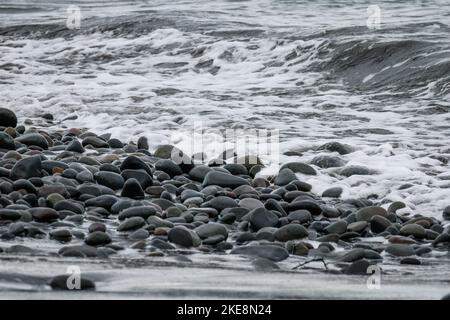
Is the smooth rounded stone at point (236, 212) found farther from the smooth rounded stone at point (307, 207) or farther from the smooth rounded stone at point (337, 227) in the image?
the smooth rounded stone at point (337, 227)

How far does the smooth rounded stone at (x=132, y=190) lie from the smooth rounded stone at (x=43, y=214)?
67 cm

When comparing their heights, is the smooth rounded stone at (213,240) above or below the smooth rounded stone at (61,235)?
below

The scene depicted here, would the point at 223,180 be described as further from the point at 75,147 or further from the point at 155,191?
the point at 75,147

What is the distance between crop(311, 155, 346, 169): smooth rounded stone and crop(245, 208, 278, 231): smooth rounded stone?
4.64ft

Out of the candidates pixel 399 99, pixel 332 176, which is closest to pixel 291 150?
pixel 332 176

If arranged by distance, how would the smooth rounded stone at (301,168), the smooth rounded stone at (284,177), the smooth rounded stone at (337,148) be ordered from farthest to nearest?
the smooth rounded stone at (337,148), the smooth rounded stone at (301,168), the smooth rounded stone at (284,177)

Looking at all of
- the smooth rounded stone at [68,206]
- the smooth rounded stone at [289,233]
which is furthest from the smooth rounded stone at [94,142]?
the smooth rounded stone at [289,233]

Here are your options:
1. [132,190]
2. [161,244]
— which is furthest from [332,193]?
[161,244]

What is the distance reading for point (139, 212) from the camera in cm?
464

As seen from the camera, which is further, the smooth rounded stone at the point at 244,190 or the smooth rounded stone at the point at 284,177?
the smooth rounded stone at the point at 284,177

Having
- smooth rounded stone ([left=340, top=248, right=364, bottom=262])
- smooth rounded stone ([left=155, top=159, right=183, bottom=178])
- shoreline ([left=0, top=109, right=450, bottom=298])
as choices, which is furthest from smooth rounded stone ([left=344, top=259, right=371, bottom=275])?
smooth rounded stone ([left=155, top=159, right=183, bottom=178])

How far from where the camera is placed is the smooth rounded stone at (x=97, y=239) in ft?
13.6

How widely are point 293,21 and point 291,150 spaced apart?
22.5 feet
